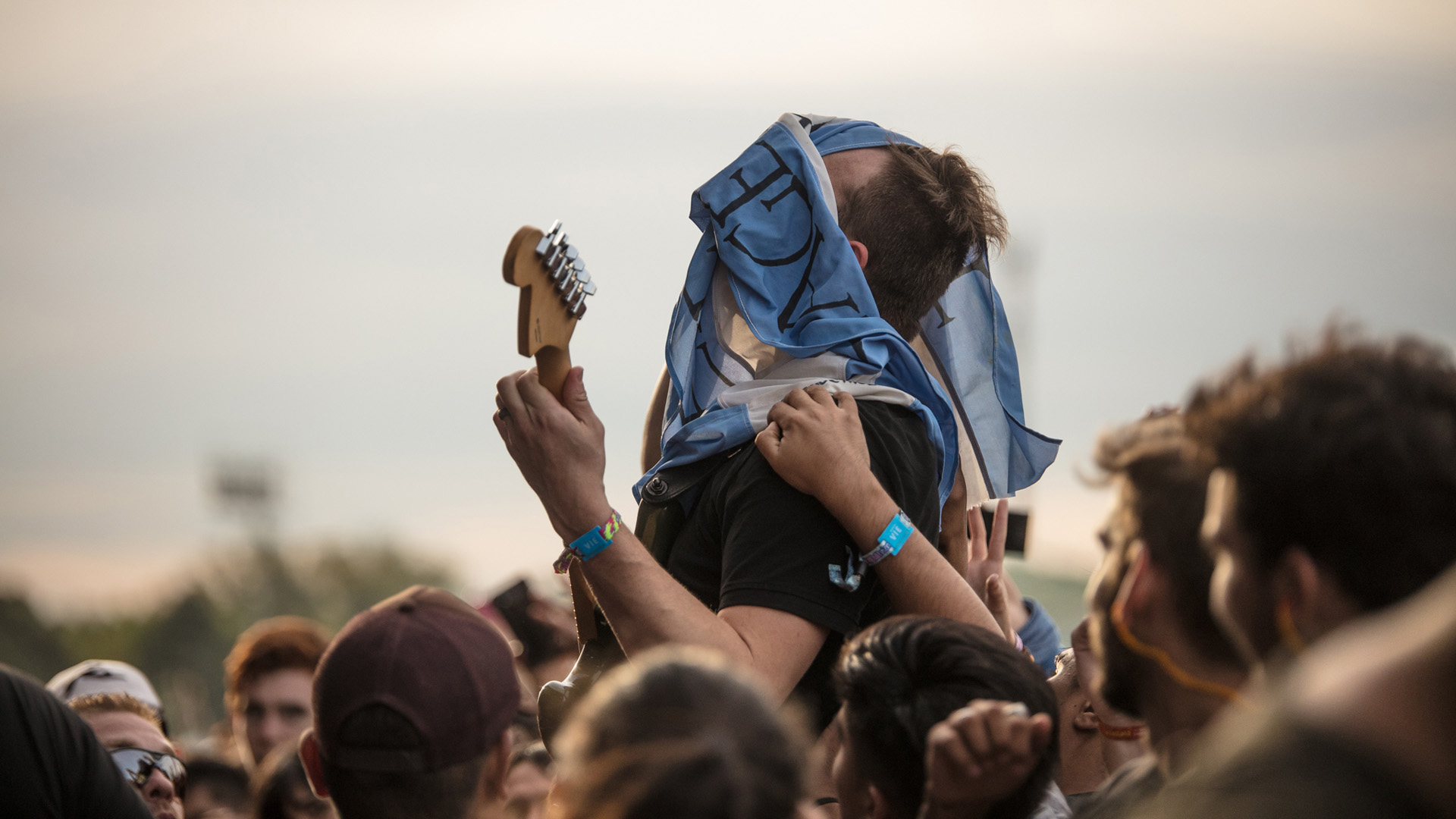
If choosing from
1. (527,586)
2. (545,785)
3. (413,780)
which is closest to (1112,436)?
(413,780)

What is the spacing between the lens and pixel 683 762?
1372 mm

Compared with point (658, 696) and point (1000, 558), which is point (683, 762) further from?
point (1000, 558)

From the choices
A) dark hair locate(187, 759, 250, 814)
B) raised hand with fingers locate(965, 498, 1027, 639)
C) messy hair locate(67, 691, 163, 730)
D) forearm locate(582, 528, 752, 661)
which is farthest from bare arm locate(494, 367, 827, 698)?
dark hair locate(187, 759, 250, 814)

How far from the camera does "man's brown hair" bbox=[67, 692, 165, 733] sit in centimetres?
393

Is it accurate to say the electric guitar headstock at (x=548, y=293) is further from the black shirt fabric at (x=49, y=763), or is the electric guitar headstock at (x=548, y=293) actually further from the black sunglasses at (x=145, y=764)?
the black sunglasses at (x=145, y=764)

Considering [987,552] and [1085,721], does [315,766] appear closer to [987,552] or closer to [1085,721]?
[1085,721]

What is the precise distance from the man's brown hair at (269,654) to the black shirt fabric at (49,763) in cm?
277

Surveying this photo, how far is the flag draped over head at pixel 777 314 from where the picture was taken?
2.87 meters

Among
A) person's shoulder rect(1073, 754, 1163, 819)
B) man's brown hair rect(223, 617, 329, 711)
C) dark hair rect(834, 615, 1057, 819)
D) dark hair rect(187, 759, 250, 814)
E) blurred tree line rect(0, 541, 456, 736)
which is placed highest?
dark hair rect(834, 615, 1057, 819)

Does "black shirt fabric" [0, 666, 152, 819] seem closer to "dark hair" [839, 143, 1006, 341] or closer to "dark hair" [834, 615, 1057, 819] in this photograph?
"dark hair" [834, 615, 1057, 819]

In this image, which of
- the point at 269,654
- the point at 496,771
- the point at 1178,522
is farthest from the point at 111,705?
the point at 1178,522

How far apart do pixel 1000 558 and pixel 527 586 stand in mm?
3411

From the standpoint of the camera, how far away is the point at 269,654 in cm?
503

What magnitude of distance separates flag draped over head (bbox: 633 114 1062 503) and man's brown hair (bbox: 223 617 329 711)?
2587 millimetres
